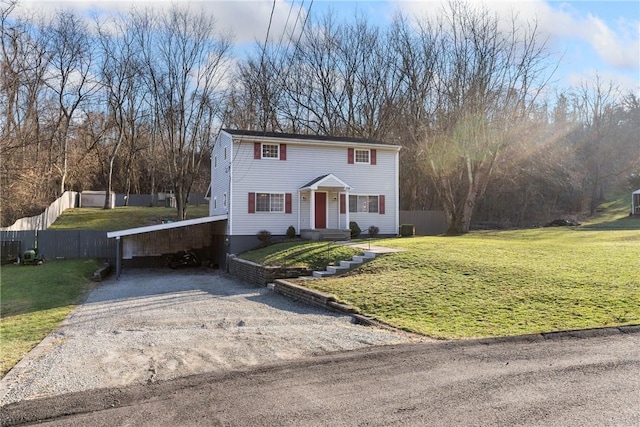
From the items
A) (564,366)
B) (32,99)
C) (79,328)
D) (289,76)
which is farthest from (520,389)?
(289,76)

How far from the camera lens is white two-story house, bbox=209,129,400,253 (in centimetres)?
2275

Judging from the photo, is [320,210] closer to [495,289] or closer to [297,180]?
[297,180]

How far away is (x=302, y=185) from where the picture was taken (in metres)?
23.8

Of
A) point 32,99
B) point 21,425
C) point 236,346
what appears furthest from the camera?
point 32,99

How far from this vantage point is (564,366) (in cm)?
559

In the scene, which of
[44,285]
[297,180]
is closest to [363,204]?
[297,180]

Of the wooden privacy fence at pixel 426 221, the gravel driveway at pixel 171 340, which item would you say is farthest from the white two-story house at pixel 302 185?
the gravel driveway at pixel 171 340

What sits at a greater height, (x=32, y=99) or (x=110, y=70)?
(x=110, y=70)

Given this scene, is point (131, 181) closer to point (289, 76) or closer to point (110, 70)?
point (110, 70)

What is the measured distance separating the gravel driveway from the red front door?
10513mm

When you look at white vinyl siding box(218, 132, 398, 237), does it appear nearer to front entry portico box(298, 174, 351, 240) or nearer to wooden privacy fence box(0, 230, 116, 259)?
front entry portico box(298, 174, 351, 240)

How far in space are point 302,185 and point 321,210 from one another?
1.69m

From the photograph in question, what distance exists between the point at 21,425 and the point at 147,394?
1.19 meters

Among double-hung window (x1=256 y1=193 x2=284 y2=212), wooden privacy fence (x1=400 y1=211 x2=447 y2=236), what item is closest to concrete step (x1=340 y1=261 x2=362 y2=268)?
double-hung window (x1=256 y1=193 x2=284 y2=212)
